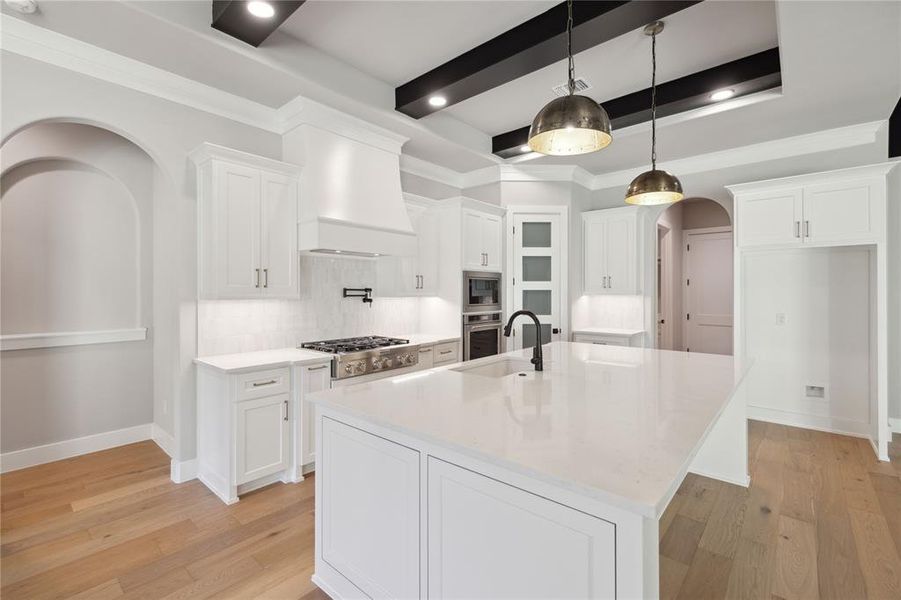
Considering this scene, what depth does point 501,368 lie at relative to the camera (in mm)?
2797

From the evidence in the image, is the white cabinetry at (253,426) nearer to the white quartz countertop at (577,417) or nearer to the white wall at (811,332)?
the white quartz countertop at (577,417)

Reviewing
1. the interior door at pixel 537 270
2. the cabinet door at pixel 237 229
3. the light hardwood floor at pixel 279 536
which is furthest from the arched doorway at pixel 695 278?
the cabinet door at pixel 237 229

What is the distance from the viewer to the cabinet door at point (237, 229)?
9.64ft

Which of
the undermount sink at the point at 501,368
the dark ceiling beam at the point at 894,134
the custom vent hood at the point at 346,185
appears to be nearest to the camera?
the undermount sink at the point at 501,368

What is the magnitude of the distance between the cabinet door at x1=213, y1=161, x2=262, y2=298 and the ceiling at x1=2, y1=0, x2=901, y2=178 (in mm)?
687

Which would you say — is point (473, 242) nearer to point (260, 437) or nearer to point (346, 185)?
point (346, 185)

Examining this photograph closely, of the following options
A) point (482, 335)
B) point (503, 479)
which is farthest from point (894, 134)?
point (503, 479)

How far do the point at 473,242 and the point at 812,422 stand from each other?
377 cm

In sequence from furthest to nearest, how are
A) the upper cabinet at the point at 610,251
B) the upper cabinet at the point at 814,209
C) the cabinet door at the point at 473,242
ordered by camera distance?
the upper cabinet at the point at 610,251 → the cabinet door at the point at 473,242 → the upper cabinet at the point at 814,209

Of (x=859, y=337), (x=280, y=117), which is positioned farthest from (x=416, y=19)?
(x=859, y=337)

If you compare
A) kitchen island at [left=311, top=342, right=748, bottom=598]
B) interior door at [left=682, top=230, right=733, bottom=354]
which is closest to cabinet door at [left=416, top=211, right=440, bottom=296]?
kitchen island at [left=311, top=342, right=748, bottom=598]

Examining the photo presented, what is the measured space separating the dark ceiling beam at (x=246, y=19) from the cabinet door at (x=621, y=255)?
4.03 metres

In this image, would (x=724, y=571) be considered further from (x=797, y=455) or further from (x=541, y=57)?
(x=541, y=57)

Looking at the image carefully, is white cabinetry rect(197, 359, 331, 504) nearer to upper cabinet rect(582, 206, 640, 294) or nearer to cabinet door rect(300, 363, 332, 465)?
cabinet door rect(300, 363, 332, 465)
